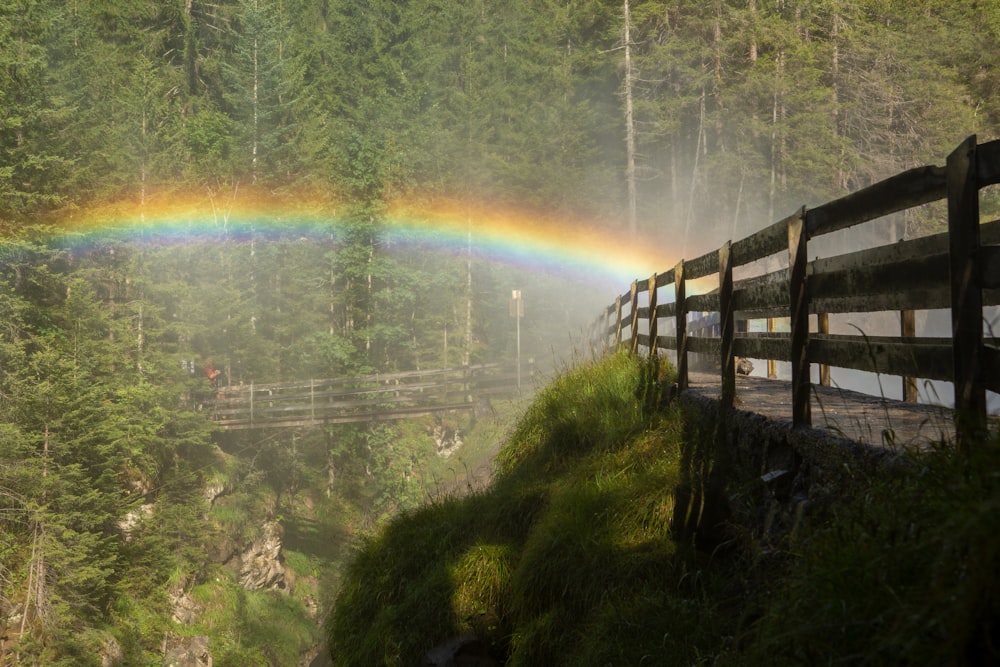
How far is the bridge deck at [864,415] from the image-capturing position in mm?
3244

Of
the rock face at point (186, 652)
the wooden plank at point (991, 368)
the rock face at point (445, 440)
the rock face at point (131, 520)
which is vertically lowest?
the rock face at point (186, 652)

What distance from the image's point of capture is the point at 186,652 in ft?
66.2

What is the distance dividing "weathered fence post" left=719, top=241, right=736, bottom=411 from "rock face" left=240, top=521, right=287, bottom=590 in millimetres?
22094

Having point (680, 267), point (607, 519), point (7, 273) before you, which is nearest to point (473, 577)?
point (607, 519)

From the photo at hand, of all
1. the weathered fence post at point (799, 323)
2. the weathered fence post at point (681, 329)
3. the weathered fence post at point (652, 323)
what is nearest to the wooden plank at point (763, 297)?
the weathered fence post at point (799, 323)

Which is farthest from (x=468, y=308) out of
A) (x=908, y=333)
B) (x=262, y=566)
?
(x=908, y=333)

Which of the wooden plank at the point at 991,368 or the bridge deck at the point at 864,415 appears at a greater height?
the wooden plank at the point at 991,368

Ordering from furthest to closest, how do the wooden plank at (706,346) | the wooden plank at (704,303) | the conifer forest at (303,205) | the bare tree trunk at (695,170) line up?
the bare tree trunk at (695,170) → the conifer forest at (303,205) → the wooden plank at (704,303) → the wooden plank at (706,346)

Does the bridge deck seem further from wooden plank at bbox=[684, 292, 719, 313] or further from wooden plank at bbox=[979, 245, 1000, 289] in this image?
wooden plank at bbox=[684, 292, 719, 313]

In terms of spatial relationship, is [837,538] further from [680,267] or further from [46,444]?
[46,444]

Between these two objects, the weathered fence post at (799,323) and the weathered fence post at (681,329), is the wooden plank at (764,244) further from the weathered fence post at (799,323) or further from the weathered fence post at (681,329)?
the weathered fence post at (681,329)

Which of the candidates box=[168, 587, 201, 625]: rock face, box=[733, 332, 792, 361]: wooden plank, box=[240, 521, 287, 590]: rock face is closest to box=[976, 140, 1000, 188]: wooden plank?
box=[733, 332, 792, 361]: wooden plank

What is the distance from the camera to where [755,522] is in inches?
159

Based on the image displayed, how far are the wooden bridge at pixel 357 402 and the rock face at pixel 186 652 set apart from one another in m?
8.03
